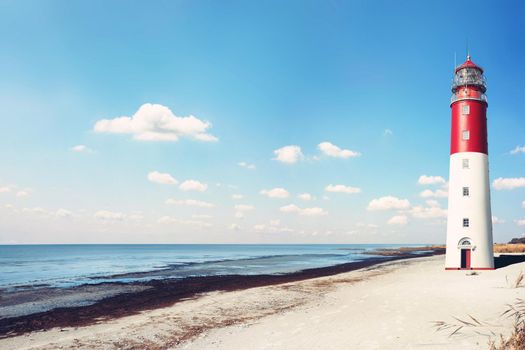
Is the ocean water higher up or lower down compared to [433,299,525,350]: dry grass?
→ lower down

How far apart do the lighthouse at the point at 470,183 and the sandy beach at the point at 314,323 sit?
5958 millimetres

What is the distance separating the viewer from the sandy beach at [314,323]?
10.5 meters

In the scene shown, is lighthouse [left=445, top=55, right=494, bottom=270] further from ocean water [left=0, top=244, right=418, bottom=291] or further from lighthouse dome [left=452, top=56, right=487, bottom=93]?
ocean water [left=0, top=244, right=418, bottom=291]

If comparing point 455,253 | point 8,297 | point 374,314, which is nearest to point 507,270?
point 455,253

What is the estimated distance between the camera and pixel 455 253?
1027 inches

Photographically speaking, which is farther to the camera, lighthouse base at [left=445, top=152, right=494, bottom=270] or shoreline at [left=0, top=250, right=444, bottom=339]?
lighthouse base at [left=445, top=152, right=494, bottom=270]

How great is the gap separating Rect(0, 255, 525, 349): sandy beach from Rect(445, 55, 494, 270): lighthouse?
5.96 metres

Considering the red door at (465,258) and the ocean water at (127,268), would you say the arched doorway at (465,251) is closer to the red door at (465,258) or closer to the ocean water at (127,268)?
the red door at (465,258)

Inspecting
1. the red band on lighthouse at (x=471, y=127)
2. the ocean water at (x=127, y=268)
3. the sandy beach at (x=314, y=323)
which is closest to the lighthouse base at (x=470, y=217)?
the red band on lighthouse at (x=471, y=127)

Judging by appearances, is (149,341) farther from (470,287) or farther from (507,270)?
(507,270)

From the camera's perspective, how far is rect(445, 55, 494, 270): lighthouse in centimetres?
2570

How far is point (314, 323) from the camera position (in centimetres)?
1289

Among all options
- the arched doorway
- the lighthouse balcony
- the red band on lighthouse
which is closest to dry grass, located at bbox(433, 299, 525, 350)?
the arched doorway

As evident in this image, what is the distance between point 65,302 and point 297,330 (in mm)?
15830
